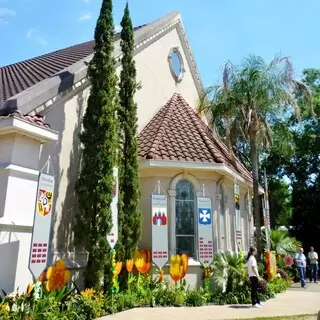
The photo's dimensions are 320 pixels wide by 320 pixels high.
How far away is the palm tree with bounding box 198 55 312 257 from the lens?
46.9 ft

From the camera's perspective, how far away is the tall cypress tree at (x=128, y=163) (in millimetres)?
10594

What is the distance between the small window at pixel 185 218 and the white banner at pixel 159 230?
974 millimetres

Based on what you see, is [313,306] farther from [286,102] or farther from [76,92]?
[76,92]

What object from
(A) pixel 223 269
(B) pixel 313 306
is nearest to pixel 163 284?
(A) pixel 223 269

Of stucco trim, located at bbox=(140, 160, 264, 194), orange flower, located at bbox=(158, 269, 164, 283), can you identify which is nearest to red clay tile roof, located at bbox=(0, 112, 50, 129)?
stucco trim, located at bbox=(140, 160, 264, 194)

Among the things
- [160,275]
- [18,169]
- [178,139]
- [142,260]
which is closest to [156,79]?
[178,139]

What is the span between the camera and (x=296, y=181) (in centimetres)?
3231

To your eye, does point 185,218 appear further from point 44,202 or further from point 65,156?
point 44,202

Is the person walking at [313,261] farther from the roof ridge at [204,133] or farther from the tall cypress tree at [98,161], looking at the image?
the tall cypress tree at [98,161]

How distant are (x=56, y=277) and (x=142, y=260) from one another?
2.94 meters

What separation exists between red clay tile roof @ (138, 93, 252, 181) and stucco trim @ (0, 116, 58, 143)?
12.9ft

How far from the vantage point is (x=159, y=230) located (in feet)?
37.0

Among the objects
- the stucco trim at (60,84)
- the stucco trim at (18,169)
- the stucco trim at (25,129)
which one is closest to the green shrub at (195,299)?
the stucco trim at (18,169)

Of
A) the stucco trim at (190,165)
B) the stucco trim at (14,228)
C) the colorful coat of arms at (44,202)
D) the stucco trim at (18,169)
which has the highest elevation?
the stucco trim at (190,165)
